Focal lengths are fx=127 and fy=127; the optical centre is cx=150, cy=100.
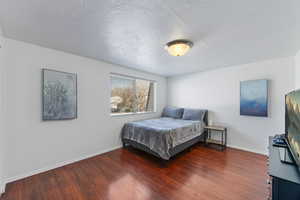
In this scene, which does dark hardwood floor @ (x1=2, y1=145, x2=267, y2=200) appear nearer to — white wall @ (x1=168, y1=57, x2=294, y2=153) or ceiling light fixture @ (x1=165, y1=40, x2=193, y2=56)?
white wall @ (x1=168, y1=57, x2=294, y2=153)

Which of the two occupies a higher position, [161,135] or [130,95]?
[130,95]

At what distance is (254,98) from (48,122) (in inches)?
179

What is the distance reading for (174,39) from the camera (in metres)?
2.04

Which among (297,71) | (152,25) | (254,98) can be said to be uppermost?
(152,25)

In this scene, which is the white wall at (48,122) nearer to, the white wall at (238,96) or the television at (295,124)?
the white wall at (238,96)

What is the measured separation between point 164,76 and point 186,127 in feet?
8.35

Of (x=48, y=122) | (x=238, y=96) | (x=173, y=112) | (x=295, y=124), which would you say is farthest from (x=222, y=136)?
(x=48, y=122)

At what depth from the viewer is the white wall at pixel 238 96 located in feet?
9.50

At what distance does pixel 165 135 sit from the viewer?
2527 mm

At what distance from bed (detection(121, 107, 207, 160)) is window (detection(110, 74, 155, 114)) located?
2.11 feet

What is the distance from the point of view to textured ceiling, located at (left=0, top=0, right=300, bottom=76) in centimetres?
131

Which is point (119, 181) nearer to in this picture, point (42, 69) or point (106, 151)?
point (106, 151)

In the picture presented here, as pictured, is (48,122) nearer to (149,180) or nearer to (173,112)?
(149,180)

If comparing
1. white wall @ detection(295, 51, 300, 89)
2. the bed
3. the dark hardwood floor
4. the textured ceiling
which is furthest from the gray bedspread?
white wall @ detection(295, 51, 300, 89)
